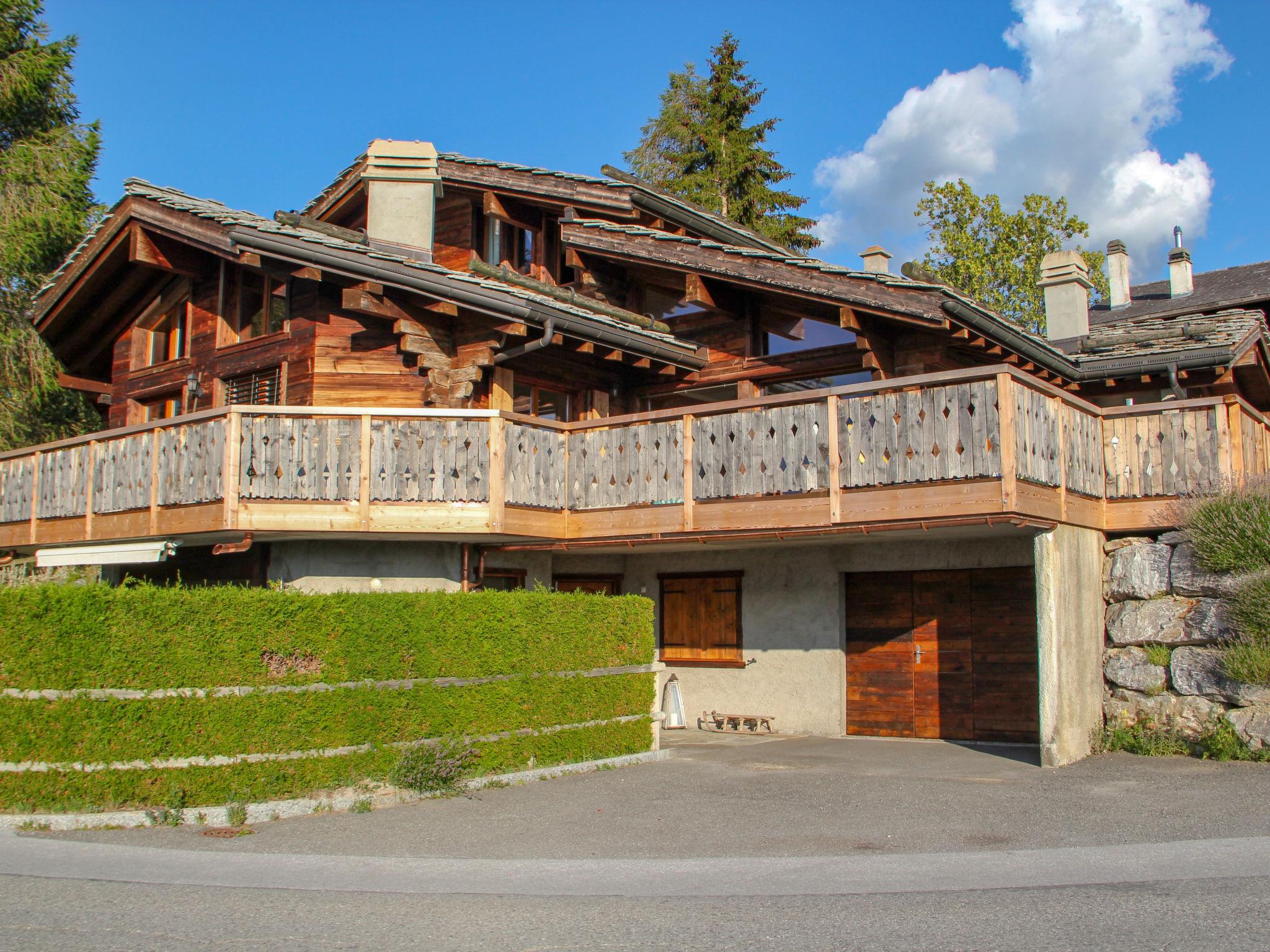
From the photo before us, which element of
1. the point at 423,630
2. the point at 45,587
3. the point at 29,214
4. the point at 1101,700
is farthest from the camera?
the point at 29,214

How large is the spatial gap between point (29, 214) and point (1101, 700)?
2510 centimetres

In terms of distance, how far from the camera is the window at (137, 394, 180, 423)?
1858cm

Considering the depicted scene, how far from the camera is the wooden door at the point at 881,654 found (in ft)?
49.6

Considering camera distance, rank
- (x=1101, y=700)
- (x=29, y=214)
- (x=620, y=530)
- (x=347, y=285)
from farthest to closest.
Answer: (x=29, y=214)
(x=347, y=285)
(x=620, y=530)
(x=1101, y=700)

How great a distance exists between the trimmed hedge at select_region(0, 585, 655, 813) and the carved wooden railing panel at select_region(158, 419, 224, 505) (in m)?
3.01

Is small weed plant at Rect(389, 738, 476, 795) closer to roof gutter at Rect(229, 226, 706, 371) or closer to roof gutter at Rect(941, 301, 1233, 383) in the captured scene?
roof gutter at Rect(229, 226, 706, 371)

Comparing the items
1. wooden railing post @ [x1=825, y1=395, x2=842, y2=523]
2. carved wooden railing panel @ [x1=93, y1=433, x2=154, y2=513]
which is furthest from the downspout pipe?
carved wooden railing panel @ [x1=93, y1=433, x2=154, y2=513]

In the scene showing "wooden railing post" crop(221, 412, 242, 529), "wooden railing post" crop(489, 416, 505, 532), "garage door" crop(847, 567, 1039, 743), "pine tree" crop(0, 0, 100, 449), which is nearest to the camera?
"wooden railing post" crop(221, 412, 242, 529)

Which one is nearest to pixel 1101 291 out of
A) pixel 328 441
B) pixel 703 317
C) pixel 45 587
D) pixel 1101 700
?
pixel 703 317

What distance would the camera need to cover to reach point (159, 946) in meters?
6.19

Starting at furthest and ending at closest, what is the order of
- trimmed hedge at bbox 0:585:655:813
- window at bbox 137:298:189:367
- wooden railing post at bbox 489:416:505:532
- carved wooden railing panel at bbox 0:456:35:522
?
window at bbox 137:298:189:367 → carved wooden railing panel at bbox 0:456:35:522 → wooden railing post at bbox 489:416:505:532 → trimmed hedge at bbox 0:585:655:813

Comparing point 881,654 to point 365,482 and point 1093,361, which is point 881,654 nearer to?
point 1093,361

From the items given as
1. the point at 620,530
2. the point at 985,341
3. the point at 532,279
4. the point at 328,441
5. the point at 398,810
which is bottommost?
the point at 398,810

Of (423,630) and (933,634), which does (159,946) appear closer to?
(423,630)
